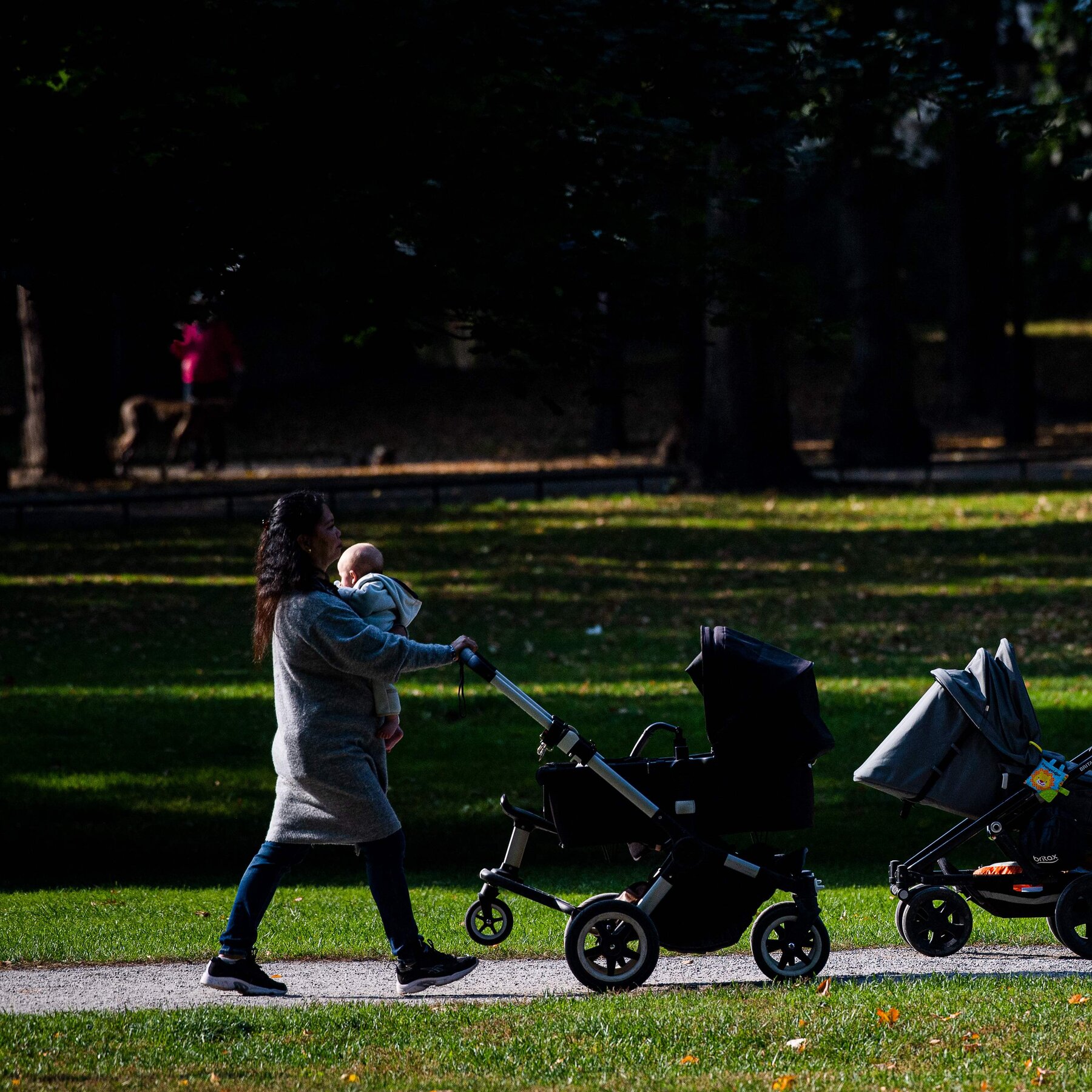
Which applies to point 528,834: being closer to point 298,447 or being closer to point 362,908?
point 362,908

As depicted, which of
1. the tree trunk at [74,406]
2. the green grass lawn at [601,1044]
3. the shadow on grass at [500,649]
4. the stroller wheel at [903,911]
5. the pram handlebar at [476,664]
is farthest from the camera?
the tree trunk at [74,406]

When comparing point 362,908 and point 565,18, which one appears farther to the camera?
point 565,18

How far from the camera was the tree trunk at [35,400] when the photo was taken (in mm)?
24844

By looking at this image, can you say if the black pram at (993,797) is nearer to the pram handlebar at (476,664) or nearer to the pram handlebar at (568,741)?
the pram handlebar at (568,741)

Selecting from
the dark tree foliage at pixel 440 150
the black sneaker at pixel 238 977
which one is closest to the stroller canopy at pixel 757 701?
the black sneaker at pixel 238 977

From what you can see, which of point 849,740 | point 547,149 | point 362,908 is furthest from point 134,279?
point 849,740

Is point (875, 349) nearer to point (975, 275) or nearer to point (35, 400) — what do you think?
point (975, 275)

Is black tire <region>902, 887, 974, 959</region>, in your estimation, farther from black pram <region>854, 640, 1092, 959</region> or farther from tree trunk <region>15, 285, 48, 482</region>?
tree trunk <region>15, 285, 48, 482</region>

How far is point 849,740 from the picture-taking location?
444 inches

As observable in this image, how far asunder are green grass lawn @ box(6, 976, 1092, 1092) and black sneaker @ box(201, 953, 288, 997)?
23 cm

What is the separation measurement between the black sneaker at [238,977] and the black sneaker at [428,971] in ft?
1.54

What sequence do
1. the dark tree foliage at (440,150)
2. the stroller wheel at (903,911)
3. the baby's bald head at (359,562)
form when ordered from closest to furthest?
the baby's bald head at (359,562) → the stroller wheel at (903,911) → the dark tree foliage at (440,150)

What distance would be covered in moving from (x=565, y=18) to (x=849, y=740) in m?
5.01

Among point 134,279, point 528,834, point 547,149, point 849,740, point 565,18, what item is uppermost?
point 565,18
